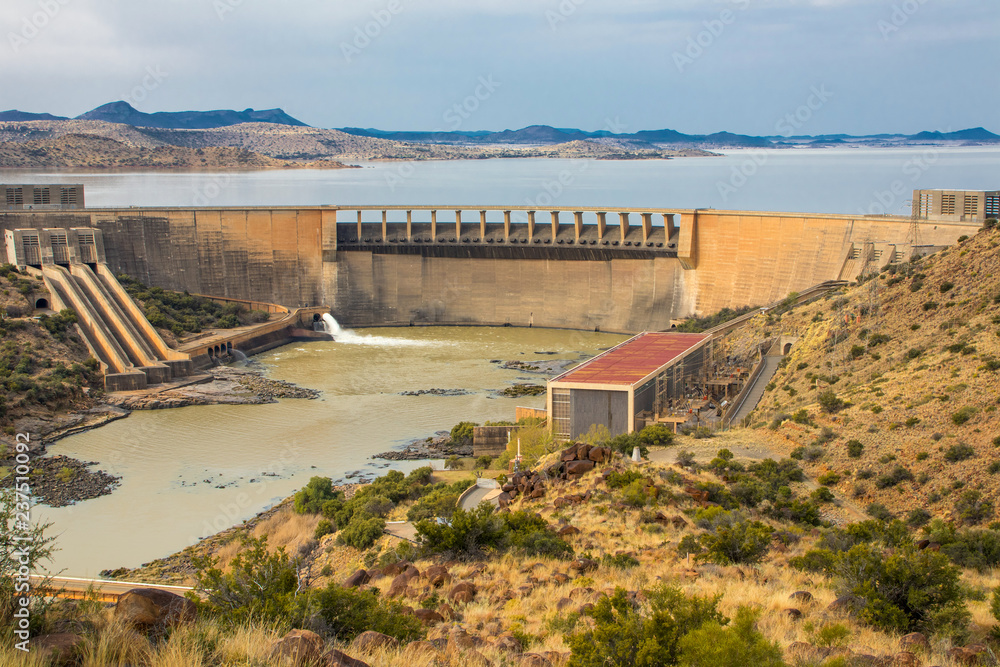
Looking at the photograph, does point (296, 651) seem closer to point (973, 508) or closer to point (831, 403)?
point (973, 508)

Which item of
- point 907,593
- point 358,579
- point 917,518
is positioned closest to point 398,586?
point 358,579

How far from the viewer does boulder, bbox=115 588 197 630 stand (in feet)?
26.4

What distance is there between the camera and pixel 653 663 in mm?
8492

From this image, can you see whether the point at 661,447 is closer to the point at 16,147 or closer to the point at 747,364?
the point at 747,364

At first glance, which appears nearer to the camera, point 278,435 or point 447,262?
point 278,435

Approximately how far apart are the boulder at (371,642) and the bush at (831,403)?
15.6 metres

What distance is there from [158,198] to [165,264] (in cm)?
6583

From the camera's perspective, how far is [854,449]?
65.1ft

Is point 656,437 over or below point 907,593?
below

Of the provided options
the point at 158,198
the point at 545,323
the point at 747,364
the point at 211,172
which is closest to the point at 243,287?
the point at 545,323

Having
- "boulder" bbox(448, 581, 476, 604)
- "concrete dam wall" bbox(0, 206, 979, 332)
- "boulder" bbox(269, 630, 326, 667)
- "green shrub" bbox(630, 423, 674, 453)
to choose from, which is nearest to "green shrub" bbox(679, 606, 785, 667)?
"boulder" bbox(269, 630, 326, 667)

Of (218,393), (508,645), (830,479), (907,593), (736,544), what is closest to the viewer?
(508,645)

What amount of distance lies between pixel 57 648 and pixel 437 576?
6.71m

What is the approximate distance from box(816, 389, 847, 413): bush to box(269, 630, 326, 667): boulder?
17092 mm
